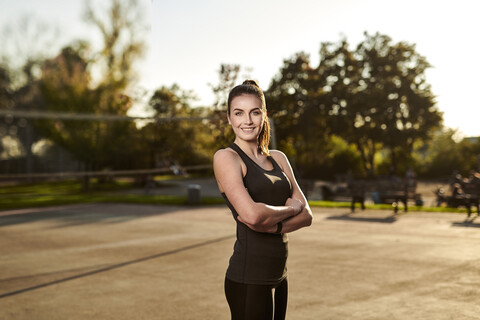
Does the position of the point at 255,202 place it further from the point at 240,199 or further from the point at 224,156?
the point at 224,156

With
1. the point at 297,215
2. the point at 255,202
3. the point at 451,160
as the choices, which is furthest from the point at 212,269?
the point at 451,160

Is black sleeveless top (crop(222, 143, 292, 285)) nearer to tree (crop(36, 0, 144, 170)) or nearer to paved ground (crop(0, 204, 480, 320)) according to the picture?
paved ground (crop(0, 204, 480, 320))

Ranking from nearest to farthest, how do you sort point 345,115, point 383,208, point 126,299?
point 126,299, point 383,208, point 345,115

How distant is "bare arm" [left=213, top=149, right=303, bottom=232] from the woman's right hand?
0.33 feet

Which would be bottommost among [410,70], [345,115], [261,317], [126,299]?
[126,299]

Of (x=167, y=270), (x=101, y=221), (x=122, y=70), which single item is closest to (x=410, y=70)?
(x=122, y=70)

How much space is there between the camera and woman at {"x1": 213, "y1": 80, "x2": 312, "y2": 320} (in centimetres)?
259

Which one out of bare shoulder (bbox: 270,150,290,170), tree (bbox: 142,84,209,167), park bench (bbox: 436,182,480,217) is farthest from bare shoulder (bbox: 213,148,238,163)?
tree (bbox: 142,84,209,167)

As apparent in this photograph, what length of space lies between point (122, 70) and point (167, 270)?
23175mm

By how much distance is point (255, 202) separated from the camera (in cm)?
257

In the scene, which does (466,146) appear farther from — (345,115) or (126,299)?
(126,299)

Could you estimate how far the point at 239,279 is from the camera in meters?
2.67

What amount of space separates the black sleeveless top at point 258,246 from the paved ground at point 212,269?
127 inches

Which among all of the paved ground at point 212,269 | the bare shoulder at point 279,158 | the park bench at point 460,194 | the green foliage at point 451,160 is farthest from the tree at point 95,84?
the green foliage at point 451,160
